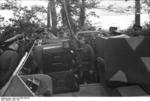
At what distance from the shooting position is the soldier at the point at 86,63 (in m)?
2.98

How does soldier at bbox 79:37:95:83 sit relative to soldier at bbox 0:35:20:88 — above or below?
below

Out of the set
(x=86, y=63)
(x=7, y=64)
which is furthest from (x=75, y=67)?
(x=7, y=64)

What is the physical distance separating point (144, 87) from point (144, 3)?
8.36 meters

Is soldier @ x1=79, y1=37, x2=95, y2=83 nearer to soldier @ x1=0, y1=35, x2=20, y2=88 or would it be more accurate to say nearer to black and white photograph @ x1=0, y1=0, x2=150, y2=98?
black and white photograph @ x1=0, y1=0, x2=150, y2=98

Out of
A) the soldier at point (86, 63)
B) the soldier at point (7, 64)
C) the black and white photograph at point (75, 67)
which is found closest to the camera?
the black and white photograph at point (75, 67)

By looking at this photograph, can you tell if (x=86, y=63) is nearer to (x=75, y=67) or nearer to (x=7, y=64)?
(x=75, y=67)

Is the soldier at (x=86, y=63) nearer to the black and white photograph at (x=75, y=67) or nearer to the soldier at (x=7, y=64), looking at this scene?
the black and white photograph at (x=75, y=67)

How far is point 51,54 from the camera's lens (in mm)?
2730

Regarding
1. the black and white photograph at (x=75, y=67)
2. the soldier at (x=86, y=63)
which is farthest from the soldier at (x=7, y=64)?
the soldier at (x=86, y=63)

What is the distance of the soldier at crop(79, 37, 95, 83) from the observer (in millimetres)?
2977

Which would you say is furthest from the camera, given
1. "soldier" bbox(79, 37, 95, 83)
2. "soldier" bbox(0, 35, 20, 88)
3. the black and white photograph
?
"soldier" bbox(79, 37, 95, 83)

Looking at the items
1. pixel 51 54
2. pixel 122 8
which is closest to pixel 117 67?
pixel 51 54

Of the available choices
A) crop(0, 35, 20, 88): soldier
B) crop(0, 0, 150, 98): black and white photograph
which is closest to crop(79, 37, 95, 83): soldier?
crop(0, 0, 150, 98): black and white photograph

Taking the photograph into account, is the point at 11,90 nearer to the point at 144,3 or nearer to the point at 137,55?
the point at 137,55
